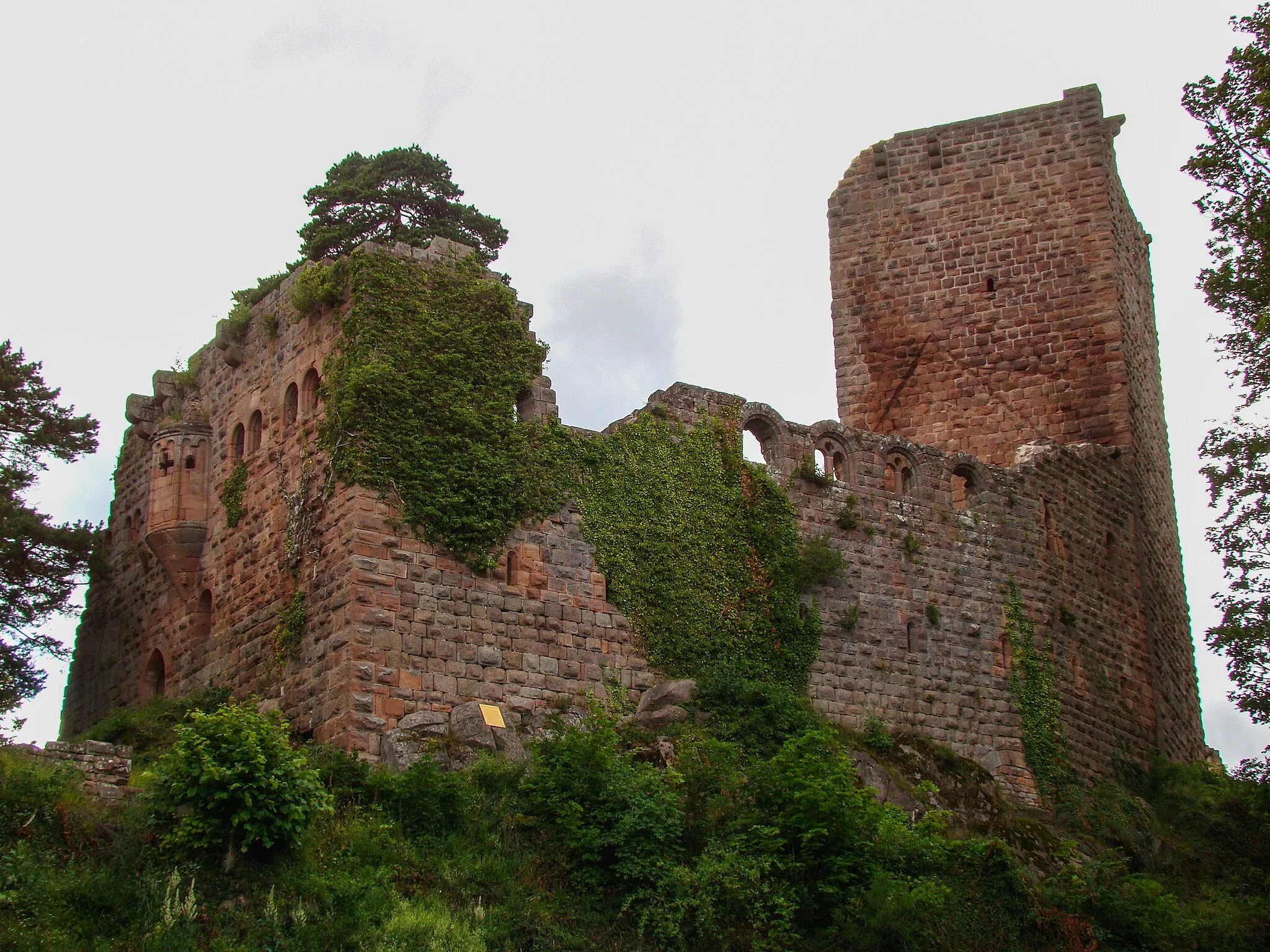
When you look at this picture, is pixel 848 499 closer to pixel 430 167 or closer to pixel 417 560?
pixel 417 560

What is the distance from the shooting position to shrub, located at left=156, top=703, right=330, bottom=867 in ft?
54.3

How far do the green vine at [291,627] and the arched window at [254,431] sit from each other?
3.04 metres

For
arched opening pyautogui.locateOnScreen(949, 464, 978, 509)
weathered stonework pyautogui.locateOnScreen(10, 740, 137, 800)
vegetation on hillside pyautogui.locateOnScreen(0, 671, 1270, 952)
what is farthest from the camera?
arched opening pyautogui.locateOnScreen(949, 464, 978, 509)

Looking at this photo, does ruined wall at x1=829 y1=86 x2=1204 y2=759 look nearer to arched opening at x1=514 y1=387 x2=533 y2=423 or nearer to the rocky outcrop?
arched opening at x1=514 y1=387 x2=533 y2=423

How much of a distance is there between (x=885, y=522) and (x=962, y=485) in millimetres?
2098

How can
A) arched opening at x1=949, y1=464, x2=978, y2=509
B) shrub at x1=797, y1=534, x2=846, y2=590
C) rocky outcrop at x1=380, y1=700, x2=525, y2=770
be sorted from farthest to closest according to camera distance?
arched opening at x1=949, y1=464, x2=978, y2=509 → shrub at x1=797, y1=534, x2=846, y2=590 → rocky outcrop at x1=380, y1=700, x2=525, y2=770

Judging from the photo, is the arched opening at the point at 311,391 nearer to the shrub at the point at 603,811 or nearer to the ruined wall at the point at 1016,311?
the shrub at the point at 603,811

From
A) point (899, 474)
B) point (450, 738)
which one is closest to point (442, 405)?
point (450, 738)

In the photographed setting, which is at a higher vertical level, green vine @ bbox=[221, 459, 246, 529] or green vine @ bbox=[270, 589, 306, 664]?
green vine @ bbox=[221, 459, 246, 529]

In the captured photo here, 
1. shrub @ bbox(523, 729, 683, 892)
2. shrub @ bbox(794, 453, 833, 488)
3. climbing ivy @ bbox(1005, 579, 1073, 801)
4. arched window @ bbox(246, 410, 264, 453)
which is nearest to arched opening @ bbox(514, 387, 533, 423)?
arched window @ bbox(246, 410, 264, 453)

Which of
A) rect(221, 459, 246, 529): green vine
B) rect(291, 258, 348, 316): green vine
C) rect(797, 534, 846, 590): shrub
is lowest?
rect(797, 534, 846, 590): shrub

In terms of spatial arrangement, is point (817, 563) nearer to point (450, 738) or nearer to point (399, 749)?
point (450, 738)

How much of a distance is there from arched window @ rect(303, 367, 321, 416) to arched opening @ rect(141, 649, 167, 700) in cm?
449

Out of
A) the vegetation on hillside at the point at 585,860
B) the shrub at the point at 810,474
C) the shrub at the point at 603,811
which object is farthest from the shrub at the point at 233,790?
the shrub at the point at 810,474
